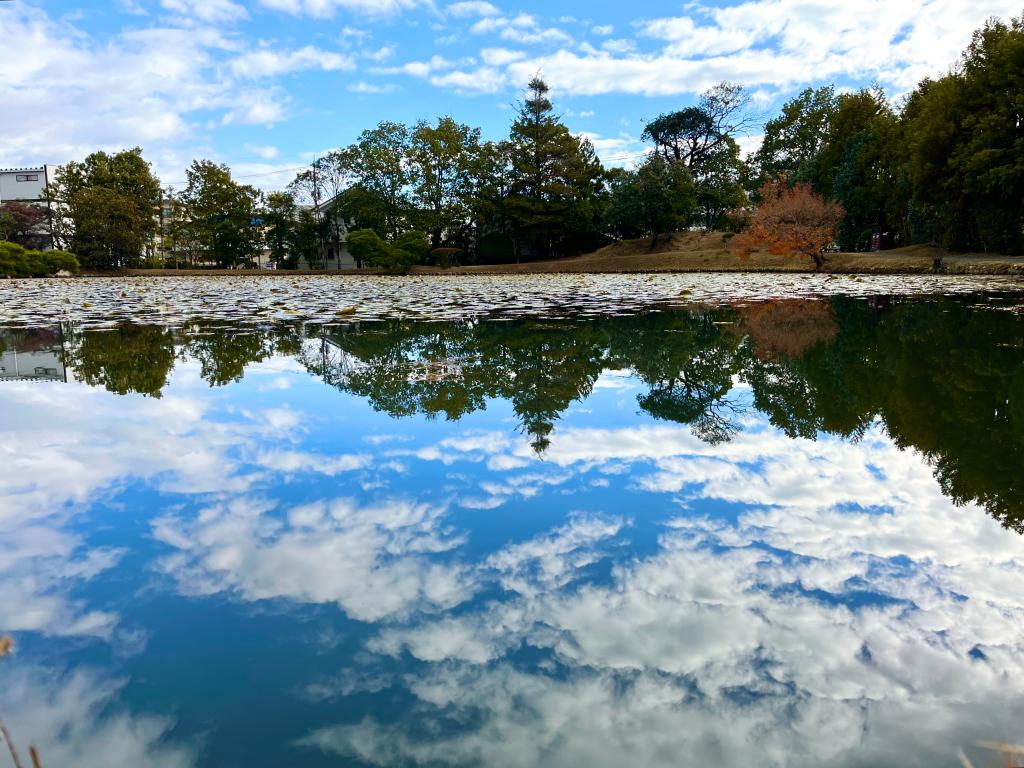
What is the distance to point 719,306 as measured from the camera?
930 cm

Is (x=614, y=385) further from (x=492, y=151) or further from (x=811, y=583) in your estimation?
(x=492, y=151)

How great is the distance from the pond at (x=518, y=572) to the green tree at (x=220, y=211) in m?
36.5

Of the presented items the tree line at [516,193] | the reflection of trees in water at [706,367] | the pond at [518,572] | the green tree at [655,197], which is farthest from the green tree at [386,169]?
the pond at [518,572]

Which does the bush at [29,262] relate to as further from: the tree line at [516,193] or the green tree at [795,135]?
the green tree at [795,135]

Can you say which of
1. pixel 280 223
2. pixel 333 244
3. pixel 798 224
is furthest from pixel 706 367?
pixel 333 244

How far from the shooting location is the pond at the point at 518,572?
1.10 meters

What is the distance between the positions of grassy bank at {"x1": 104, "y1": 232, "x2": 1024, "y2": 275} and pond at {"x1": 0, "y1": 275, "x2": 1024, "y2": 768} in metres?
17.9

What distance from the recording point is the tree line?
1093 inches

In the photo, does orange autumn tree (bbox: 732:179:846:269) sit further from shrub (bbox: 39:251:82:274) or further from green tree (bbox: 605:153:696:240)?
shrub (bbox: 39:251:82:274)

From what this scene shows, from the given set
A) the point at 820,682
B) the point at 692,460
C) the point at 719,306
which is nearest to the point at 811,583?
the point at 820,682

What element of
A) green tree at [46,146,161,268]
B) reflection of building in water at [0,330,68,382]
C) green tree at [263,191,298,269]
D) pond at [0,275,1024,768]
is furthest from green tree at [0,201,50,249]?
pond at [0,275,1024,768]

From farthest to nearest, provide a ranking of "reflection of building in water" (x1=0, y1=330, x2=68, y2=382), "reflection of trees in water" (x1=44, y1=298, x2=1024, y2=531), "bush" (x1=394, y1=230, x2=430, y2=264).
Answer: "bush" (x1=394, y1=230, x2=430, y2=264), "reflection of building in water" (x1=0, y1=330, x2=68, y2=382), "reflection of trees in water" (x1=44, y1=298, x2=1024, y2=531)

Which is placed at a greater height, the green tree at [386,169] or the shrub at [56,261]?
the green tree at [386,169]

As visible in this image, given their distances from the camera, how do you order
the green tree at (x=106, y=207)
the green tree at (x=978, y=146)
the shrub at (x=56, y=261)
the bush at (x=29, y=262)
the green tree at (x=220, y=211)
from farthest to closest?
the green tree at (x=220, y=211)
the green tree at (x=106, y=207)
the shrub at (x=56, y=261)
the bush at (x=29, y=262)
the green tree at (x=978, y=146)
